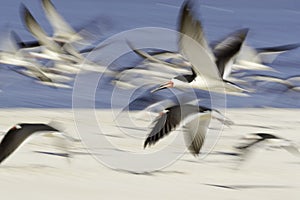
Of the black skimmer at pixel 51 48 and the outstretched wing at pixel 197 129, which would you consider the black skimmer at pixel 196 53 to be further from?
the black skimmer at pixel 51 48

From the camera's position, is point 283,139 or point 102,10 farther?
point 102,10

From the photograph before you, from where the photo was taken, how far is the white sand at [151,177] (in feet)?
8.75

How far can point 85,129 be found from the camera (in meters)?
3.45

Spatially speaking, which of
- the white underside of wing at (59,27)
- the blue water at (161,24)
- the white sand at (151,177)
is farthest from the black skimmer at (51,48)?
the white sand at (151,177)

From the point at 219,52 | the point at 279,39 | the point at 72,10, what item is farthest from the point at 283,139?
the point at 72,10

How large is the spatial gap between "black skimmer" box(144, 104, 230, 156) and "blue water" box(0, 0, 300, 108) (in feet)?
1.23

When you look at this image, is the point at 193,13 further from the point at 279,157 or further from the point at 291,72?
the point at 291,72

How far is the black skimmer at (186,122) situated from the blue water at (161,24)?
38cm

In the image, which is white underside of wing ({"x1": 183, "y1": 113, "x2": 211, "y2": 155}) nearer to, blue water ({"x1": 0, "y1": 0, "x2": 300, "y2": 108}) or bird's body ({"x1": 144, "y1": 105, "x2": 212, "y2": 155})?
bird's body ({"x1": 144, "y1": 105, "x2": 212, "y2": 155})

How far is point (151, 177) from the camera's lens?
2834 millimetres

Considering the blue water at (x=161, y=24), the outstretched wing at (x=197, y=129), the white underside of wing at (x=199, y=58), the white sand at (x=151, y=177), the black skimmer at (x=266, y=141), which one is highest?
the white underside of wing at (x=199, y=58)

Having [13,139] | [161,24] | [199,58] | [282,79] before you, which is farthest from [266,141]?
[161,24]

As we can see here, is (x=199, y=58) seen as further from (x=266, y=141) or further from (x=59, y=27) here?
(x=59, y=27)

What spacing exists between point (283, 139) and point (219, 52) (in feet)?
1.60
